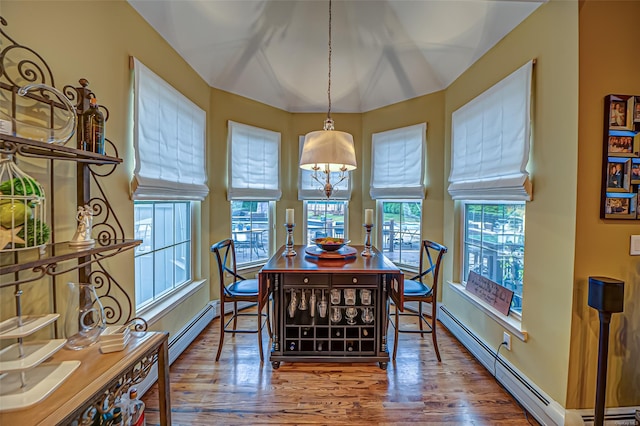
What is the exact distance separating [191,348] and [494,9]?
3810mm

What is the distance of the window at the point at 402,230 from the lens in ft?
11.7

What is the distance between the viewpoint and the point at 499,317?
2.24 meters

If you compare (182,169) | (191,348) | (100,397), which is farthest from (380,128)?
(100,397)

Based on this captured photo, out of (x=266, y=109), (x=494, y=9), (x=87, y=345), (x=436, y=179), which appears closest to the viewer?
(x=87, y=345)

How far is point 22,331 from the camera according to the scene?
41.7 inches

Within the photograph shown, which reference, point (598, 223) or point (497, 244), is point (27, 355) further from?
point (497, 244)

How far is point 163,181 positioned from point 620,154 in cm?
304

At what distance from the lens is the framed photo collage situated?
1604 mm

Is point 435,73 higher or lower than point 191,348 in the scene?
higher

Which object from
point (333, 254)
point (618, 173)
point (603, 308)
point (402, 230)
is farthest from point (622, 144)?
point (402, 230)

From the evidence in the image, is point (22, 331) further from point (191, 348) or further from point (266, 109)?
point (266, 109)

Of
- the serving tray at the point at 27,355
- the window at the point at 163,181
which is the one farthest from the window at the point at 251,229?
the serving tray at the point at 27,355

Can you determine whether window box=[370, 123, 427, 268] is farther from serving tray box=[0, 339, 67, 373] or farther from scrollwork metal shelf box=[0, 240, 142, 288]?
serving tray box=[0, 339, 67, 373]

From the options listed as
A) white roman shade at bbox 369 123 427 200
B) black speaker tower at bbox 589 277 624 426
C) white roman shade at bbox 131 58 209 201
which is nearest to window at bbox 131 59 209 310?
white roman shade at bbox 131 58 209 201
